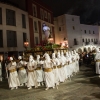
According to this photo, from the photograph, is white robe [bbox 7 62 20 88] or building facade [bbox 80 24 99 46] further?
building facade [bbox 80 24 99 46]

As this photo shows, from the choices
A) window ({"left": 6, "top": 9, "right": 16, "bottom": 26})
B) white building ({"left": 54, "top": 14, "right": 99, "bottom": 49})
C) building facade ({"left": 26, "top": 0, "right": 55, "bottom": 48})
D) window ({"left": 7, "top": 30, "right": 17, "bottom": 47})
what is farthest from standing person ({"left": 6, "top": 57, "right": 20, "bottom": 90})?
white building ({"left": 54, "top": 14, "right": 99, "bottom": 49})

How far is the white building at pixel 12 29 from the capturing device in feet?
67.6

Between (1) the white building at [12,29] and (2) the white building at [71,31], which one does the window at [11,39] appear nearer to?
(1) the white building at [12,29]

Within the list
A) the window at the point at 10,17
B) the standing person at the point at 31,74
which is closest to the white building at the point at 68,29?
the window at the point at 10,17

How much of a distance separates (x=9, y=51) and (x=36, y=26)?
726 centimetres

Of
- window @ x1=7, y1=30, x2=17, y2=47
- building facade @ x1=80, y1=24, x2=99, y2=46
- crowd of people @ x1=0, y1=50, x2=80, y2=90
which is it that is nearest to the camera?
crowd of people @ x1=0, y1=50, x2=80, y2=90

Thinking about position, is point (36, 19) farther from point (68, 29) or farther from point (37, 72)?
point (37, 72)

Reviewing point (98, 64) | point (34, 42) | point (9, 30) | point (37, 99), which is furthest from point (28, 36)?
point (37, 99)

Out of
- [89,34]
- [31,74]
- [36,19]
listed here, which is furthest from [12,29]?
[89,34]

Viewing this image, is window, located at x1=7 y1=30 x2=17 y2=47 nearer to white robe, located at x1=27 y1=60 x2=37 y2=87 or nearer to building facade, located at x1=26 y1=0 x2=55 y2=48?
building facade, located at x1=26 y1=0 x2=55 y2=48

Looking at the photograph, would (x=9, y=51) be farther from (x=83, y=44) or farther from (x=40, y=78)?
(x=83, y=44)

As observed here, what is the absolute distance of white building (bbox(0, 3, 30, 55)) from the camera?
20594mm

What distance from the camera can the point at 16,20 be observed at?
2255 centimetres

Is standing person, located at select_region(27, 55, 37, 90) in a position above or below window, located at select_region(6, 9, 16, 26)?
below
